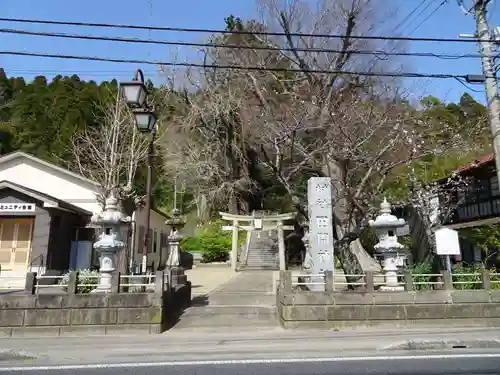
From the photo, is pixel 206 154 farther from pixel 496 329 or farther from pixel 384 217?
A: pixel 496 329

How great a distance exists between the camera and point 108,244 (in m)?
9.70

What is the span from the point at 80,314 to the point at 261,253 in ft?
70.1

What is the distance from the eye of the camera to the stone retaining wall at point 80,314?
28.6 ft

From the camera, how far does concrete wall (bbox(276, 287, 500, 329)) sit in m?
9.17

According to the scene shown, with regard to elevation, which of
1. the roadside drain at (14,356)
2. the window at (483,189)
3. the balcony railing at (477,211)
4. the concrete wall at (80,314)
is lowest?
the roadside drain at (14,356)

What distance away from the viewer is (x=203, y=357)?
6.53 meters

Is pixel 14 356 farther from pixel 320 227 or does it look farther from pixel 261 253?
pixel 261 253

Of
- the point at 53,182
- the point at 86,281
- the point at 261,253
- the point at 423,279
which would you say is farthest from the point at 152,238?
the point at 423,279

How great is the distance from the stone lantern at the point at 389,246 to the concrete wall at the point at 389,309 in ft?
2.29

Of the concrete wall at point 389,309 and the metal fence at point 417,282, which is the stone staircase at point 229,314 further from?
the metal fence at point 417,282

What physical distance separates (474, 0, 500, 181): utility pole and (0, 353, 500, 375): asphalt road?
5781 mm

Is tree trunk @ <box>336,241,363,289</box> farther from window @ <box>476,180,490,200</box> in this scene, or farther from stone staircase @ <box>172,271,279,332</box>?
window @ <box>476,180,490,200</box>

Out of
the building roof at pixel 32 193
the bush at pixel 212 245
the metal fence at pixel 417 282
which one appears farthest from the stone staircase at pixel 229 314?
the bush at pixel 212 245

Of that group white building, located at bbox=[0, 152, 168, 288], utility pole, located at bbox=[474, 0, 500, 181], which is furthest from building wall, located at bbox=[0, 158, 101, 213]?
utility pole, located at bbox=[474, 0, 500, 181]
